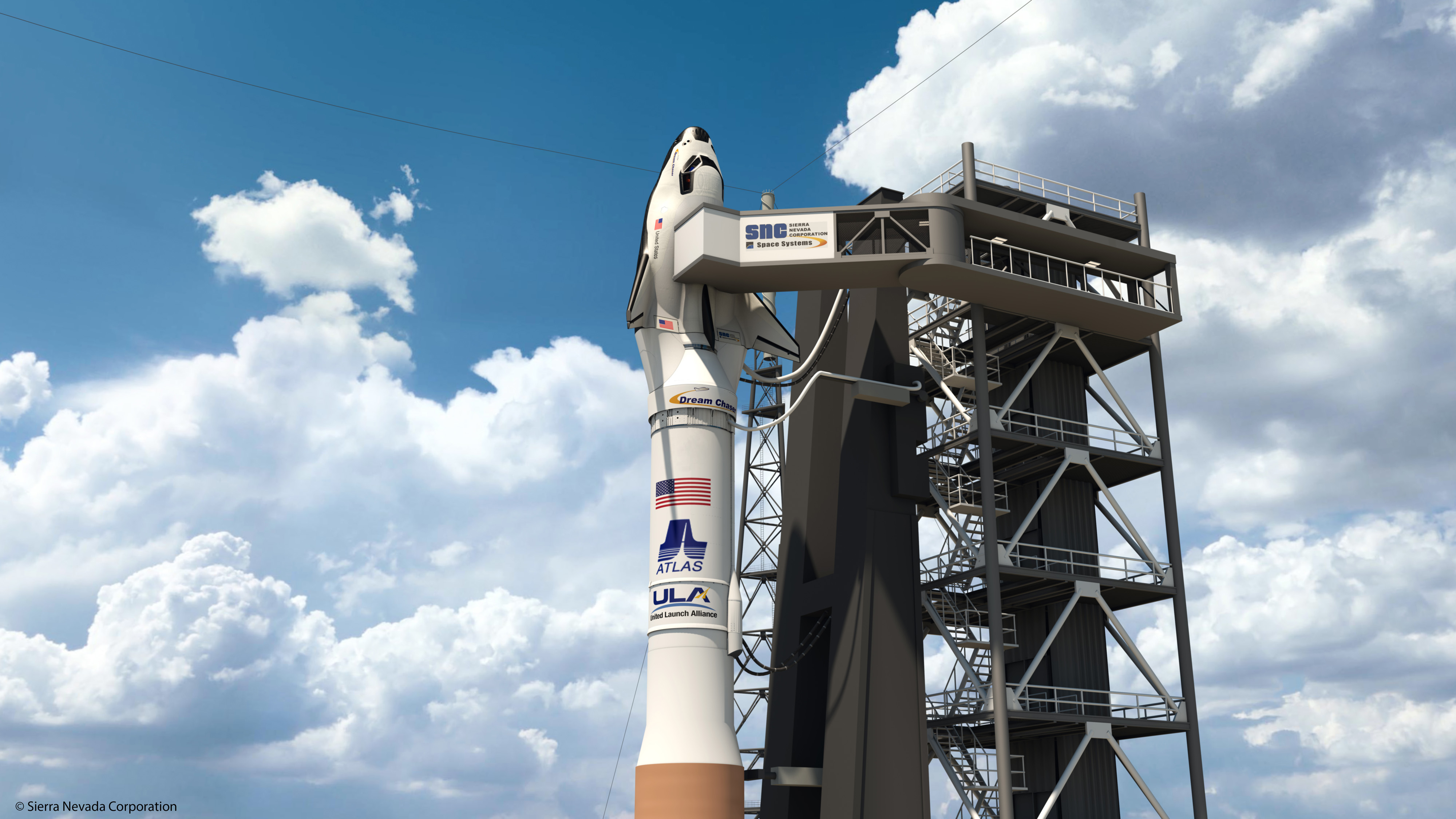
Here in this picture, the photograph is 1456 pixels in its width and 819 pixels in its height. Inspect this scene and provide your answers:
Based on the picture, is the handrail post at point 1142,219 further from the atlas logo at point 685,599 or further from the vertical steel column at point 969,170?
the atlas logo at point 685,599

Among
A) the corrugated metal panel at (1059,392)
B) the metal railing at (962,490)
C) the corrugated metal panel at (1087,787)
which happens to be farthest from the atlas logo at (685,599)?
the corrugated metal panel at (1059,392)

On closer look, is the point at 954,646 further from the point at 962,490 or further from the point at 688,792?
the point at 688,792

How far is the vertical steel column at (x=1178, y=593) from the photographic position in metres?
37.9

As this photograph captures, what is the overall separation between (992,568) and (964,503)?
4.07 meters

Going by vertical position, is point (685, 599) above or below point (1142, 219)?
below

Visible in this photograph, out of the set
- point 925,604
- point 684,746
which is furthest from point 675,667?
point 925,604

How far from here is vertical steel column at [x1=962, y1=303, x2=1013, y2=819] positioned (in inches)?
1342

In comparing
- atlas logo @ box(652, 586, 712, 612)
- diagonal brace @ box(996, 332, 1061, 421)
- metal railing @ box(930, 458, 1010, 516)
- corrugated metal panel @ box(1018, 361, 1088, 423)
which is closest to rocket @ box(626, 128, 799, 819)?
atlas logo @ box(652, 586, 712, 612)

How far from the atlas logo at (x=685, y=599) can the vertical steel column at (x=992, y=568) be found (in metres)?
8.40

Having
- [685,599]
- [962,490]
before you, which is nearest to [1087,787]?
[962,490]

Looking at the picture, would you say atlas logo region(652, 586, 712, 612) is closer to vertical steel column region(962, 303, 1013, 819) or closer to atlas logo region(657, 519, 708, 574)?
atlas logo region(657, 519, 708, 574)

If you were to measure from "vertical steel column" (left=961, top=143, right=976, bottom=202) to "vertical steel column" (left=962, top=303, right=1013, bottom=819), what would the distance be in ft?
11.9

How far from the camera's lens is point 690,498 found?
3177 centimetres

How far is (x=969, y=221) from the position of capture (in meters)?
37.4
